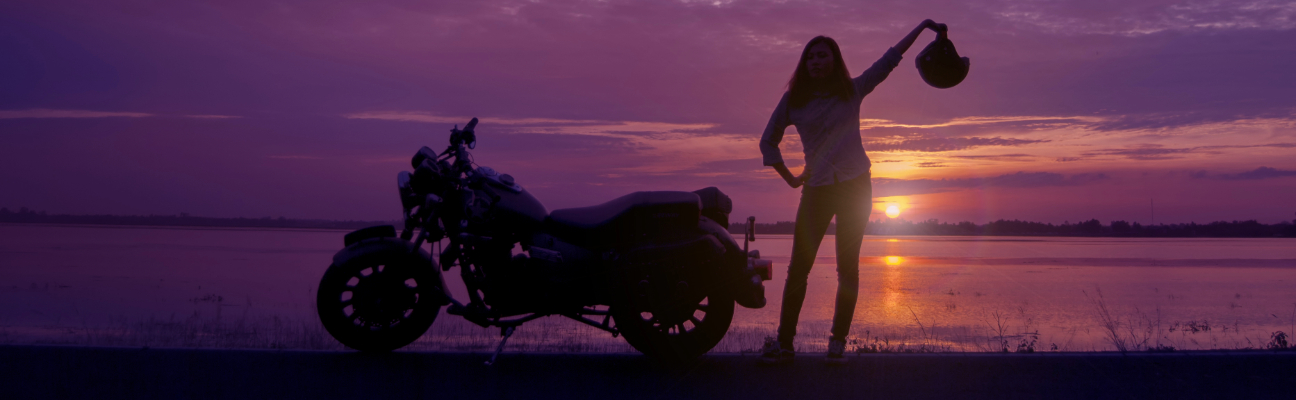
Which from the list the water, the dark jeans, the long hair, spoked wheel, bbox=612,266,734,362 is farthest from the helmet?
the water

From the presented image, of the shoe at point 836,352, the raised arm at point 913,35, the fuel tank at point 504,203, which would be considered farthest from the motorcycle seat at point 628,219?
the raised arm at point 913,35

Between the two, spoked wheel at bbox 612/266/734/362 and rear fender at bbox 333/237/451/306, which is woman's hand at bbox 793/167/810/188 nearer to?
spoked wheel at bbox 612/266/734/362

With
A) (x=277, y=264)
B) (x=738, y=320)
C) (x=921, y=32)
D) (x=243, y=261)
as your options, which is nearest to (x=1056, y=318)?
(x=738, y=320)

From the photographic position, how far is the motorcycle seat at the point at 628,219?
13.4ft

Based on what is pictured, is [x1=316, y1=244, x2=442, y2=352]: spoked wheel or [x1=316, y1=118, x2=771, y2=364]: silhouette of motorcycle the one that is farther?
[x1=316, y1=244, x2=442, y2=352]: spoked wheel

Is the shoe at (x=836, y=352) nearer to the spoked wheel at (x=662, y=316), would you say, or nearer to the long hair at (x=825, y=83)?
the spoked wheel at (x=662, y=316)

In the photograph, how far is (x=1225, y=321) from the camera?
9484 millimetres

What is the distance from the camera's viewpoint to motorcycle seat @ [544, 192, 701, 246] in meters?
4.09

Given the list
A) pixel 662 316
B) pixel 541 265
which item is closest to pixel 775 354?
pixel 662 316

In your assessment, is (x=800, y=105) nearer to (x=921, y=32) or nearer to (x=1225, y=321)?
(x=921, y=32)

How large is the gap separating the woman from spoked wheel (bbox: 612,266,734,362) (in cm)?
42

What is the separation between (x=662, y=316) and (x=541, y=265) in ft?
→ 2.27

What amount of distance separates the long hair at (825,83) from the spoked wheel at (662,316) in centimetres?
115

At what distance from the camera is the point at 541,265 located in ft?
13.4
